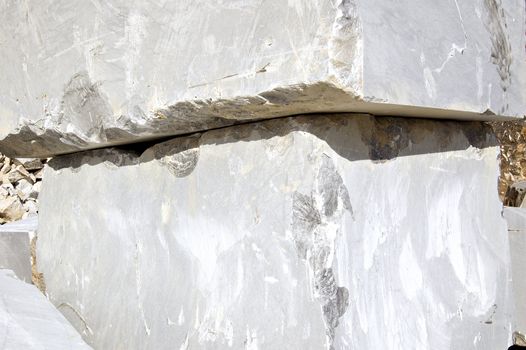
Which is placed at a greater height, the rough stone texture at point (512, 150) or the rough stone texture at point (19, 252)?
the rough stone texture at point (512, 150)

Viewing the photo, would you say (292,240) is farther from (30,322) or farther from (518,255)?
(518,255)

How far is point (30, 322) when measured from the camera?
1.53m

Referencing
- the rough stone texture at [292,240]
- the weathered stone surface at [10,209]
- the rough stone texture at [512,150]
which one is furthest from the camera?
the rough stone texture at [512,150]

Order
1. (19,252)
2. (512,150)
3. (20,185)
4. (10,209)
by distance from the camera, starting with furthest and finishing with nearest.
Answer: (512,150) → (20,185) → (10,209) → (19,252)

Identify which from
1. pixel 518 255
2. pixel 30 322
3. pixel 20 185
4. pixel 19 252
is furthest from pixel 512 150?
pixel 30 322

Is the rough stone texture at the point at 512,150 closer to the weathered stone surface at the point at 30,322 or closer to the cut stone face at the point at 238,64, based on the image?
→ the cut stone face at the point at 238,64

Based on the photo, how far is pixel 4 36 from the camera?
1.77 metres

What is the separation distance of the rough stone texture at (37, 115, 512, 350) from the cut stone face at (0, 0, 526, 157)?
0.08 meters

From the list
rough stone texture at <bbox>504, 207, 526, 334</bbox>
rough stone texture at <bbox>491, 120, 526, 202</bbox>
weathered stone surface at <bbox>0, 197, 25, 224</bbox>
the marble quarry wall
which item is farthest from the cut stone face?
rough stone texture at <bbox>491, 120, 526, 202</bbox>

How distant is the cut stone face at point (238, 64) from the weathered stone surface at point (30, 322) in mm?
404

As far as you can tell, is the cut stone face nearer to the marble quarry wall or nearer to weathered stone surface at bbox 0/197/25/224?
the marble quarry wall

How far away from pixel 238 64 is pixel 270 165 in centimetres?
21

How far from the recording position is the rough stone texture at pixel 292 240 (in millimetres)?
1176

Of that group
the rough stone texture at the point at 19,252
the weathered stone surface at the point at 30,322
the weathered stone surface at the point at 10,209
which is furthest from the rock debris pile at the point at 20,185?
the weathered stone surface at the point at 30,322
